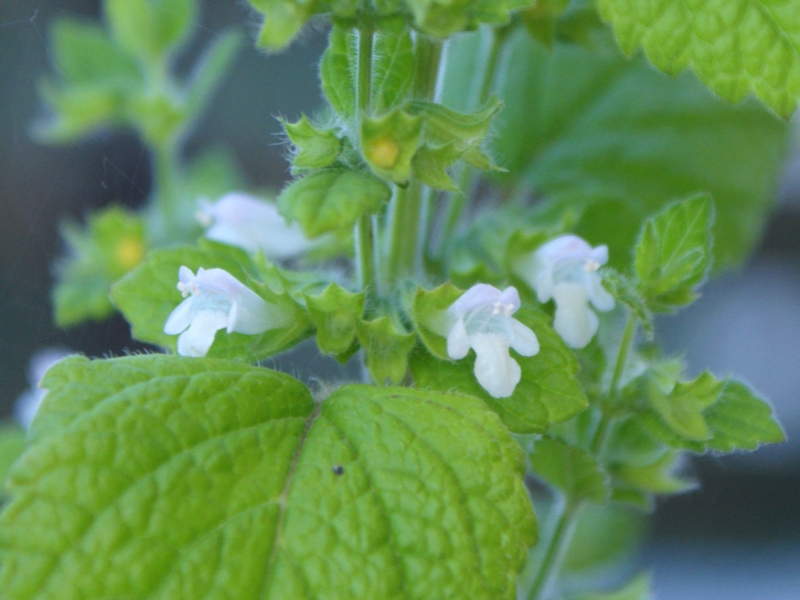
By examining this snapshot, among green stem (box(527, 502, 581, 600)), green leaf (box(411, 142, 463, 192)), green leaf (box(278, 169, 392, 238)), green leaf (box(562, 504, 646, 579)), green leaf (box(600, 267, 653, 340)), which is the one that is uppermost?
green leaf (box(411, 142, 463, 192))

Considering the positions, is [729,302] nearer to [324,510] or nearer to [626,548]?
[626,548]

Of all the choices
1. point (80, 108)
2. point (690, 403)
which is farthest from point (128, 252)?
point (690, 403)

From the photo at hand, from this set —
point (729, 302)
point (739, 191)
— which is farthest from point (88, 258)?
point (729, 302)

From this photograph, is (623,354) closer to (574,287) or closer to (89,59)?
(574,287)

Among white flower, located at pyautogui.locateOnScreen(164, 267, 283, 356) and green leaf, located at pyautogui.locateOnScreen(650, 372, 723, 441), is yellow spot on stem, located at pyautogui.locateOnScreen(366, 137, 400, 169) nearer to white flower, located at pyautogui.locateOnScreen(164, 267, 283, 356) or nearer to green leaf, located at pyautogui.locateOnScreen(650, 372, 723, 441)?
white flower, located at pyautogui.locateOnScreen(164, 267, 283, 356)

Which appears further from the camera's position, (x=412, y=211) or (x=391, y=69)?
(x=412, y=211)

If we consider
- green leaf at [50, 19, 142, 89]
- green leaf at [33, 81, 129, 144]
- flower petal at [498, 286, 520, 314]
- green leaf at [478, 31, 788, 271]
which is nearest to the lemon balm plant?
flower petal at [498, 286, 520, 314]

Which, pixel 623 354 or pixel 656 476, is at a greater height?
pixel 623 354
